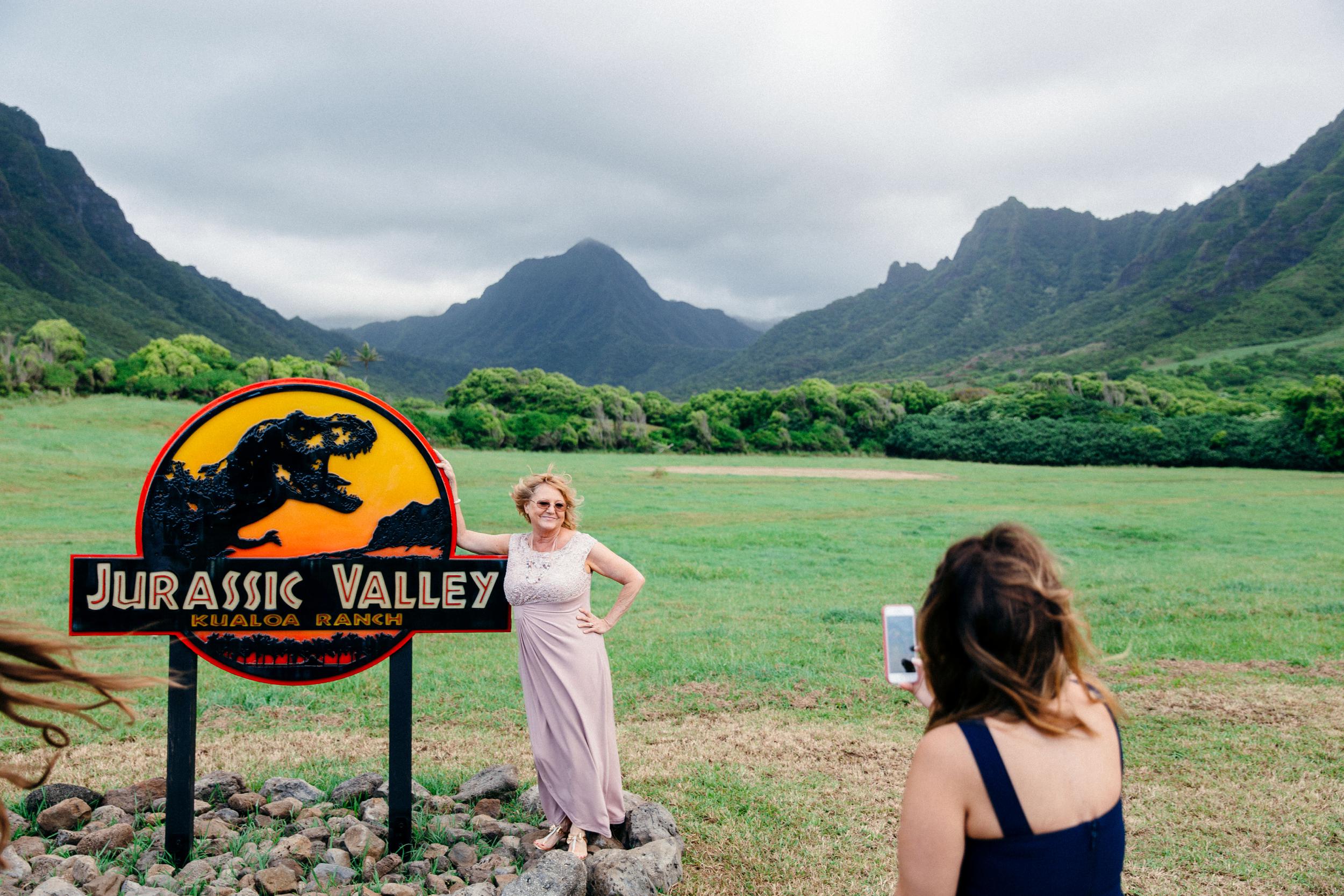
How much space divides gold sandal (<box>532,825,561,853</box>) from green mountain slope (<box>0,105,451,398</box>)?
9289 centimetres

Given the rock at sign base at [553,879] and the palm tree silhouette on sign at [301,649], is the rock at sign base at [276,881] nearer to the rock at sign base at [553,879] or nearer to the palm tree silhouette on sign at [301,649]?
the rock at sign base at [553,879]

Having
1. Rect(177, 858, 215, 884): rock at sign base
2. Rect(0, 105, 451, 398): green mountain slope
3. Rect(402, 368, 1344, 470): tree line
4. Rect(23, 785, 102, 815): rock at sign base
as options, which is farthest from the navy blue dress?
Rect(0, 105, 451, 398): green mountain slope

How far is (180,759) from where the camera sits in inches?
162

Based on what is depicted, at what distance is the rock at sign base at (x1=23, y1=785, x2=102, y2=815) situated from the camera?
4520 millimetres

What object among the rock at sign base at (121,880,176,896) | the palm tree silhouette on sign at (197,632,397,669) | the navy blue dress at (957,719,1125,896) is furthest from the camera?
the palm tree silhouette on sign at (197,632,397,669)

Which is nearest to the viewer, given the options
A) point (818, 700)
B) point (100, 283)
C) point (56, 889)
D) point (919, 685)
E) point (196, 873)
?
point (919, 685)

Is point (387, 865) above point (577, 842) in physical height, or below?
below

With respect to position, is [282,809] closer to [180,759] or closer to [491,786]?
[180,759]

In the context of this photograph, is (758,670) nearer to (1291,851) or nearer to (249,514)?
(1291,851)

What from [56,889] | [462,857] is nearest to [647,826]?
[462,857]

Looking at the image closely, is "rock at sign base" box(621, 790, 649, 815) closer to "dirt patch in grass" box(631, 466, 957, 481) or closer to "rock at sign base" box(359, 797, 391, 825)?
"rock at sign base" box(359, 797, 391, 825)

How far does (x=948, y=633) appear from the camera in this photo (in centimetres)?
189

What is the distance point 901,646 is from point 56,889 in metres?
3.79

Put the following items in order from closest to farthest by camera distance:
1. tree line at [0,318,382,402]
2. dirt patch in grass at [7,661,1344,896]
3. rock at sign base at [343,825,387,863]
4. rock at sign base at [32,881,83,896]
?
rock at sign base at [32,881,83,896] → rock at sign base at [343,825,387,863] → dirt patch in grass at [7,661,1344,896] → tree line at [0,318,382,402]
